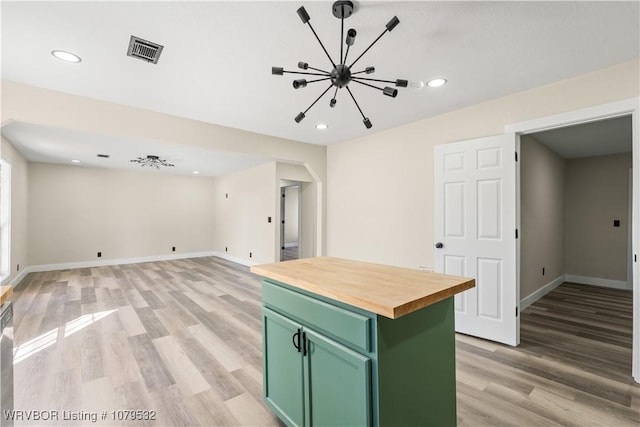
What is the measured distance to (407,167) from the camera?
3.76 m

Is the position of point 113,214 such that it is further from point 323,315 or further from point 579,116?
point 579,116

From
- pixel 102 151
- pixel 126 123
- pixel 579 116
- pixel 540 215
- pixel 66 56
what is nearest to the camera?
pixel 66 56

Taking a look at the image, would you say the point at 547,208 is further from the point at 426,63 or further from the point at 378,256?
the point at 426,63

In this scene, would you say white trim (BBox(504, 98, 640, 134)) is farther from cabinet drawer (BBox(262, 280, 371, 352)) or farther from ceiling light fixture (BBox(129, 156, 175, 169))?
ceiling light fixture (BBox(129, 156, 175, 169))

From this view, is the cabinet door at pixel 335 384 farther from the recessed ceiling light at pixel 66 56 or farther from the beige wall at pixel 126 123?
the beige wall at pixel 126 123

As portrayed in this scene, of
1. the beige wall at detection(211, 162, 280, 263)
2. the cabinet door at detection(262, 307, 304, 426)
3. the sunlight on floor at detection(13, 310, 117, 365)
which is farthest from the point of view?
the beige wall at detection(211, 162, 280, 263)

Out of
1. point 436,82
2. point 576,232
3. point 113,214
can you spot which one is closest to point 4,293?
point 436,82

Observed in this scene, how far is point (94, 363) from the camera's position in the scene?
2471 millimetres

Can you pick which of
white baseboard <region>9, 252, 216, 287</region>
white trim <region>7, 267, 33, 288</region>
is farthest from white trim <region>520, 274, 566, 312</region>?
white trim <region>7, 267, 33, 288</region>

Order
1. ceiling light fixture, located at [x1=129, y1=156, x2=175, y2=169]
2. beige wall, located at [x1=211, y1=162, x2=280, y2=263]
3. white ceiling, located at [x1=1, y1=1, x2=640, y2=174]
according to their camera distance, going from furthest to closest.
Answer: beige wall, located at [x1=211, y1=162, x2=280, y2=263]
ceiling light fixture, located at [x1=129, y1=156, x2=175, y2=169]
white ceiling, located at [x1=1, y1=1, x2=640, y2=174]

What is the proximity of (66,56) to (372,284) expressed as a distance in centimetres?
274

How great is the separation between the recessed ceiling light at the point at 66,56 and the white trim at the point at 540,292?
210 inches

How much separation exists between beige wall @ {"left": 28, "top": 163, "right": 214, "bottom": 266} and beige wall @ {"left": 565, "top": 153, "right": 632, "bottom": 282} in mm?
8546

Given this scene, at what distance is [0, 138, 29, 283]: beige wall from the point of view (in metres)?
4.66
